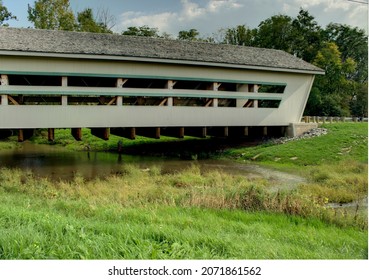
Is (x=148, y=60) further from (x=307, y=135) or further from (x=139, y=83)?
(x=307, y=135)

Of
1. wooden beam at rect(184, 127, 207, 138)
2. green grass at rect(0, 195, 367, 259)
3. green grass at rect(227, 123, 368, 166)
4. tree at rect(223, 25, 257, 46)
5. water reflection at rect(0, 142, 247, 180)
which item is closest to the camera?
green grass at rect(0, 195, 367, 259)

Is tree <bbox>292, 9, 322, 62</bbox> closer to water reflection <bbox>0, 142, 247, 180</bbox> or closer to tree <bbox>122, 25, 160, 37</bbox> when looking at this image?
tree <bbox>122, 25, 160, 37</bbox>

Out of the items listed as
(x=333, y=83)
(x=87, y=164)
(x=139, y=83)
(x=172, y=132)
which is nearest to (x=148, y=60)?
(x=139, y=83)

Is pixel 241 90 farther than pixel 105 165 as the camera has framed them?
Yes

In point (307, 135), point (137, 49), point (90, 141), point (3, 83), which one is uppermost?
point (137, 49)

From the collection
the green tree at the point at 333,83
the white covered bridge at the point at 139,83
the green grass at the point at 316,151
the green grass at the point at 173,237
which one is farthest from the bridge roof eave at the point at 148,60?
the green tree at the point at 333,83

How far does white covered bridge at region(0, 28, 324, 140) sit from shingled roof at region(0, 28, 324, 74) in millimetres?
35

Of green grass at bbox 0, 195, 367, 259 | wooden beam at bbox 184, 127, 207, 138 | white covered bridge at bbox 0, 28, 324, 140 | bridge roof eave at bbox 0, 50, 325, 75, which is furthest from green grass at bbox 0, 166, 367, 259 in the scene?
wooden beam at bbox 184, 127, 207, 138

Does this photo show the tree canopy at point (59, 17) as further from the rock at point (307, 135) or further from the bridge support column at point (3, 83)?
the rock at point (307, 135)

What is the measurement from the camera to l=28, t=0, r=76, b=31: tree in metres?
17.4

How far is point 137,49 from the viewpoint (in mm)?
14227

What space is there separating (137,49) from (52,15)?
7.41 m

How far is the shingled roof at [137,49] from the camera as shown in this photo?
41.5 ft

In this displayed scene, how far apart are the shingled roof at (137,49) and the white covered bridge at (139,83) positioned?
0.11 ft
